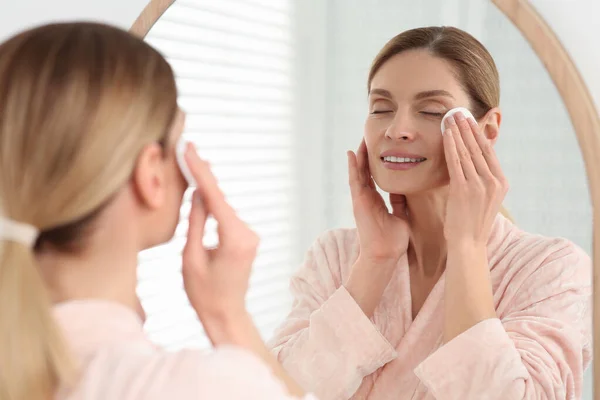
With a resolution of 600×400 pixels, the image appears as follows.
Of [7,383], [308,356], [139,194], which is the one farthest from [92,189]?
[308,356]

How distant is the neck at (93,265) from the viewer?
0.58 metres

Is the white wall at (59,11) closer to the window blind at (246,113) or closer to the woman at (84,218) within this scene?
the window blind at (246,113)

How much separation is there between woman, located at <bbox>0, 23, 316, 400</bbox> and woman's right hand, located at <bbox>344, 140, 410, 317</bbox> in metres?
0.49

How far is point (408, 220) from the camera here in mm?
1150

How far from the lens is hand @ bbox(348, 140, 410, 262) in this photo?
107 cm

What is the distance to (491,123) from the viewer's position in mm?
1043

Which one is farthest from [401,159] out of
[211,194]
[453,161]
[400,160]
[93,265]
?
[93,265]

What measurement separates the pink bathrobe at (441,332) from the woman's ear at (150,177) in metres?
0.47

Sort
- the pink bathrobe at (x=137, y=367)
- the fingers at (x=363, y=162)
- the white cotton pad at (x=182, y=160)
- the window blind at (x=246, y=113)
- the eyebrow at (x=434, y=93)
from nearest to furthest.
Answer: the pink bathrobe at (x=137, y=367) < the white cotton pad at (x=182, y=160) < the eyebrow at (x=434, y=93) < the fingers at (x=363, y=162) < the window blind at (x=246, y=113)

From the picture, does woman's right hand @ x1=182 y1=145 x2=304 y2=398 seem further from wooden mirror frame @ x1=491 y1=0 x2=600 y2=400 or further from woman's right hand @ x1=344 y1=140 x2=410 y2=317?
wooden mirror frame @ x1=491 y1=0 x2=600 y2=400

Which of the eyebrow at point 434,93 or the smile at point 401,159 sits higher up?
the eyebrow at point 434,93

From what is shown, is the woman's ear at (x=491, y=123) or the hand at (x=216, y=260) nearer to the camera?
the hand at (x=216, y=260)

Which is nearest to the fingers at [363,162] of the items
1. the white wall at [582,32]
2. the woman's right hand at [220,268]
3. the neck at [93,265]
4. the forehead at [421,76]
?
the forehead at [421,76]

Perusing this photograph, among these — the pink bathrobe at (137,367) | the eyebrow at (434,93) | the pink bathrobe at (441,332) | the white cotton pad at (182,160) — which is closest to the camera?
the pink bathrobe at (137,367)
